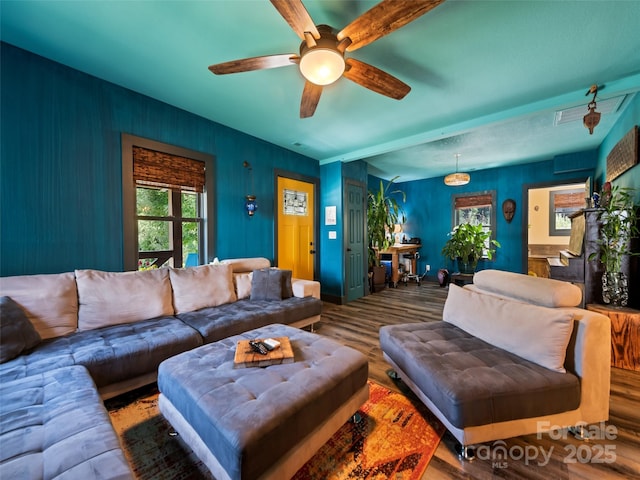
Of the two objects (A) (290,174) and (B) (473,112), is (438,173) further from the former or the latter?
(A) (290,174)

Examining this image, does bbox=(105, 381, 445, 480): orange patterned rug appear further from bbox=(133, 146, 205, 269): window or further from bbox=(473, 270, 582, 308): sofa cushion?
bbox=(133, 146, 205, 269): window

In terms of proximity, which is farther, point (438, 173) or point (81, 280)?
point (438, 173)

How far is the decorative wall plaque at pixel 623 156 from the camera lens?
235 cm

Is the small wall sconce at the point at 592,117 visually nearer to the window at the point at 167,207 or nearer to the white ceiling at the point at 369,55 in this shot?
the white ceiling at the point at 369,55

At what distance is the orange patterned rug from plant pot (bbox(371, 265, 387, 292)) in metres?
3.59

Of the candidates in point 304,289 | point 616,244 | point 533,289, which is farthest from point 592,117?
point 304,289

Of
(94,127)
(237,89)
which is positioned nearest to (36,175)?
(94,127)

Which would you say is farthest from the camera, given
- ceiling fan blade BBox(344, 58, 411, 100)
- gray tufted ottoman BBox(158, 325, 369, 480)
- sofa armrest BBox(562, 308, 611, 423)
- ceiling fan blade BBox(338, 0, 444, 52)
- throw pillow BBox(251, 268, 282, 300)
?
throw pillow BBox(251, 268, 282, 300)

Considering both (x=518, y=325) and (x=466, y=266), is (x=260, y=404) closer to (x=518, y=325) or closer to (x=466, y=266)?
(x=518, y=325)

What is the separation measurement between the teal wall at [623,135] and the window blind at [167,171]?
177 inches

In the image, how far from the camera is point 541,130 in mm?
3482

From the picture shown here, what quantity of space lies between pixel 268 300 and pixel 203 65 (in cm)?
232

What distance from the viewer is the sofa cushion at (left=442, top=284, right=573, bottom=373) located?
4.51 ft

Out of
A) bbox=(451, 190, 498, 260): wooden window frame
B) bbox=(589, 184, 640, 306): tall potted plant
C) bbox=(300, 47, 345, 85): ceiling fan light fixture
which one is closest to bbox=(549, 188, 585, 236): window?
bbox=(451, 190, 498, 260): wooden window frame
